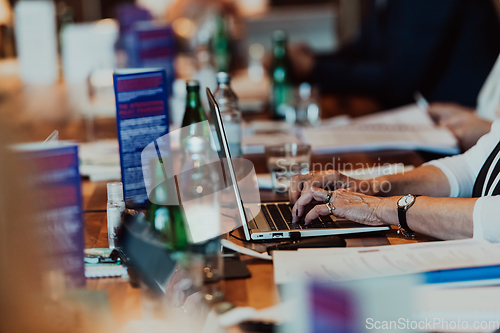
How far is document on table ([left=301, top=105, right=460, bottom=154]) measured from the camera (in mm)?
1593

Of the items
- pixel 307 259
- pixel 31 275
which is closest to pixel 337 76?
pixel 307 259

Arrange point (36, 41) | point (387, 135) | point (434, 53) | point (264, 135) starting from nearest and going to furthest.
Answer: point (387, 135)
point (264, 135)
point (434, 53)
point (36, 41)

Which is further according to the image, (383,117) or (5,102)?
(5,102)

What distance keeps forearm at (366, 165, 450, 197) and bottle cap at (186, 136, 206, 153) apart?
0.39 meters

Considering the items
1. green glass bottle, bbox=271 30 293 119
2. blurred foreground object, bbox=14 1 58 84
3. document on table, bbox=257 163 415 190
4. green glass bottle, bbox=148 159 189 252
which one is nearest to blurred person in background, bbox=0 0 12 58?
blurred foreground object, bbox=14 1 58 84

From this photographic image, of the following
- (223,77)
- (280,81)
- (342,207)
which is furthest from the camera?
(280,81)

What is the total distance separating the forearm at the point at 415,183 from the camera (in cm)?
115

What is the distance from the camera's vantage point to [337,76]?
2.77 m

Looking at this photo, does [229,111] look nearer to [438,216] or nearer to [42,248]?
[438,216]

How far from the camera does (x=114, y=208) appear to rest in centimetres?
92

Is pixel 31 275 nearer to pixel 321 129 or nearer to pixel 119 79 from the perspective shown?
pixel 119 79

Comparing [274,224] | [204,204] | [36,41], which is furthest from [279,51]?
[274,224]

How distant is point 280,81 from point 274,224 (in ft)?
4.58

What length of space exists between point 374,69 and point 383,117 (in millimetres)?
774
